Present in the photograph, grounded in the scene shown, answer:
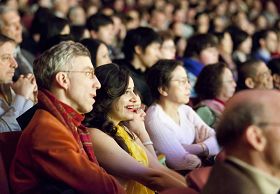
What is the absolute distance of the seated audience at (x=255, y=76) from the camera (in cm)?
416

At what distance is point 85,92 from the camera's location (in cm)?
238

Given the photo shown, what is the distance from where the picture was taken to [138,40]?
423 cm

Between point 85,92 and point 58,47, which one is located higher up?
point 58,47

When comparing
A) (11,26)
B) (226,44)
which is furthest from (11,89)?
(226,44)

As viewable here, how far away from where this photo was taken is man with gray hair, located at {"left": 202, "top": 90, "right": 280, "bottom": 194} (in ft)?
4.81

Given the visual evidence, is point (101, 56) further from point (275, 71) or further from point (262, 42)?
point (262, 42)

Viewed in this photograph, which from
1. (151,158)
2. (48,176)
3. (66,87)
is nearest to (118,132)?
(151,158)

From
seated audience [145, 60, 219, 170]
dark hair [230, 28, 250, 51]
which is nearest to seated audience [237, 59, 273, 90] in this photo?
seated audience [145, 60, 219, 170]

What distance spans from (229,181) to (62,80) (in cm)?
102

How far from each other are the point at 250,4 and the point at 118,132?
741 centimetres

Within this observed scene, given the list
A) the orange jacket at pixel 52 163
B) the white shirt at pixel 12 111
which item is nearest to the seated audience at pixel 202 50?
the white shirt at pixel 12 111

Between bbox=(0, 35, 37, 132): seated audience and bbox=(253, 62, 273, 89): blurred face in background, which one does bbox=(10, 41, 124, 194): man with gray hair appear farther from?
bbox=(253, 62, 273, 89): blurred face in background

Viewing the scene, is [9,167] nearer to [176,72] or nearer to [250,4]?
[176,72]

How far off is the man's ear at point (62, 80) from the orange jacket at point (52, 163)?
177 millimetres
